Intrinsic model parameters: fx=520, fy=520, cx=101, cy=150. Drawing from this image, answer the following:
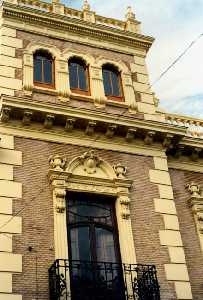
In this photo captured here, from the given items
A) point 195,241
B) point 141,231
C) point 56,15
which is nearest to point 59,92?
point 56,15

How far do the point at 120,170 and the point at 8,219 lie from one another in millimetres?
3979

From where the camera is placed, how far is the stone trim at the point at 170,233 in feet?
47.7

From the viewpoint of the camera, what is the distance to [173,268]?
14766 millimetres

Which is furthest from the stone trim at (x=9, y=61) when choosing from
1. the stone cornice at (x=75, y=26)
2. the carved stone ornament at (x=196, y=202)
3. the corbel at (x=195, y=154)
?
the carved stone ornament at (x=196, y=202)

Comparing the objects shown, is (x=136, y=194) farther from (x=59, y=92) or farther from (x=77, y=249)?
(x=59, y=92)

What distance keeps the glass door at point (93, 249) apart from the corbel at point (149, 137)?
2.61 meters

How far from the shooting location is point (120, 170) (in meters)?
15.9

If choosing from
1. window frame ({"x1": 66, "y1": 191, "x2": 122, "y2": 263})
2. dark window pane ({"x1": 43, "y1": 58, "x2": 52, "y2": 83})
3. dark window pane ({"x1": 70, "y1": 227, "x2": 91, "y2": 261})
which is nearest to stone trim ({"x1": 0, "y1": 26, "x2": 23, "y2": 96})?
dark window pane ({"x1": 43, "y1": 58, "x2": 52, "y2": 83})

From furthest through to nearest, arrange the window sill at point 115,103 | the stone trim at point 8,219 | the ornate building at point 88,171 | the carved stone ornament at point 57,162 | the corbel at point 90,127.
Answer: the window sill at point 115,103, the corbel at point 90,127, the carved stone ornament at point 57,162, the ornate building at point 88,171, the stone trim at point 8,219

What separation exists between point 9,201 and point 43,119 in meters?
2.94

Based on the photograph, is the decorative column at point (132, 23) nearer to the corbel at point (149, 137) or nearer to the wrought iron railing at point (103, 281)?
the corbel at point (149, 137)

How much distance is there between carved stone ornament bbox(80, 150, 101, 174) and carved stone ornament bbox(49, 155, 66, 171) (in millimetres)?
695

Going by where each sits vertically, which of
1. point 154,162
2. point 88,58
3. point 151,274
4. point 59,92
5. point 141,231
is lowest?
point 151,274

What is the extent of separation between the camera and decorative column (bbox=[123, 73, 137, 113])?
58.6ft
